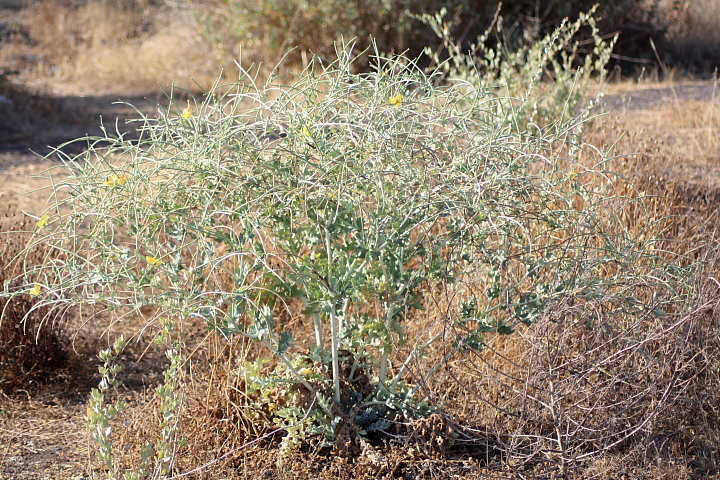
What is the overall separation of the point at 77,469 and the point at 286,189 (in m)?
1.21

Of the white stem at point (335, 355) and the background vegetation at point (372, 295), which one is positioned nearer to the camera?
the background vegetation at point (372, 295)

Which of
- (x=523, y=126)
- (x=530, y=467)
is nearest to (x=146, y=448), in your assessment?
(x=530, y=467)

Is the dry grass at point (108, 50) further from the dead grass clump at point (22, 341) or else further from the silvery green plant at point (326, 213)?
the silvery green plant at point (326, 213)

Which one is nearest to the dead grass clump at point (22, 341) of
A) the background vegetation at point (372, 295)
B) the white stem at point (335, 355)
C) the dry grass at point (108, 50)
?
the background vegetation at point (372, 295)

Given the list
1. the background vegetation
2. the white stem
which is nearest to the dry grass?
the background vegetation

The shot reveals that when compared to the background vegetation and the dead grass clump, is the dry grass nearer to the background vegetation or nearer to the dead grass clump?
the dead grass clump

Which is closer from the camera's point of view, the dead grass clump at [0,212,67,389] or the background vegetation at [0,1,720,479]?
the background vegetation at [0,1,720,479]

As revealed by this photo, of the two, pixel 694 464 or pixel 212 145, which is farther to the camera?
pixel 694 464

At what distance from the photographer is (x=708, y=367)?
9.07ft

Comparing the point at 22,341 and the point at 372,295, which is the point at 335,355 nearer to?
the point at 372,295

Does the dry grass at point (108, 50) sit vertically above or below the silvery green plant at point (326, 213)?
below

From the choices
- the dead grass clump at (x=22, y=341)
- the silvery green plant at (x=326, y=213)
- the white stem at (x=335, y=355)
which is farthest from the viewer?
the dead grass clump at (x=22, y=341)

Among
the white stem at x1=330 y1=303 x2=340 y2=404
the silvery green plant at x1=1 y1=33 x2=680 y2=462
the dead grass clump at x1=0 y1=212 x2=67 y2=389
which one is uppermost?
the silvery green plant at x1=1 y1=33 x2=680 y2=462

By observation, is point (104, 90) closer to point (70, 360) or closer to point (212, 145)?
point (70, 360)
